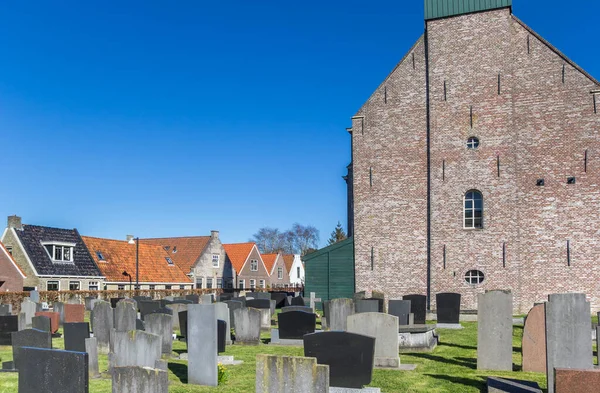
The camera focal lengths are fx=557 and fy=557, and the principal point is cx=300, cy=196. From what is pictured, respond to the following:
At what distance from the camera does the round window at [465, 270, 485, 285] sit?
24578 mm

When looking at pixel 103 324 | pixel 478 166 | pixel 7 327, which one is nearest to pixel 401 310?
pixel 103 324

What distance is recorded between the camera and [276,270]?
6688 centimetres

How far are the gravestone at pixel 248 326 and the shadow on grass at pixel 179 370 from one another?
3.54m

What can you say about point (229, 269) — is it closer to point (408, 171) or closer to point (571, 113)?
point (408, 171)

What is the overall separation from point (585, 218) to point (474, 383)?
52.5ft

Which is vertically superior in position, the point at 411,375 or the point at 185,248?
the point at 185,248

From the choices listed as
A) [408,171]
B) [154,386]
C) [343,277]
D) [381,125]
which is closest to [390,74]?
[381,125]

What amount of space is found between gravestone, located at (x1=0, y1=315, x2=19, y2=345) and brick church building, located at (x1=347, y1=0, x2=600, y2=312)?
15613mm

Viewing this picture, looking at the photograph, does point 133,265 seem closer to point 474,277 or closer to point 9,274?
point 9,274

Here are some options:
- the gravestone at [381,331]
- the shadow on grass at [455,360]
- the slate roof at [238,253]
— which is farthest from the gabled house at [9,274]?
the gravestone at [381,331]

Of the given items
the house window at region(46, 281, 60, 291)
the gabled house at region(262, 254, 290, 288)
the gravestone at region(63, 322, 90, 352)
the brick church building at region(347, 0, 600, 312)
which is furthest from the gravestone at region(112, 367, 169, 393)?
the gabled house at region(262, 254, 290, 288)

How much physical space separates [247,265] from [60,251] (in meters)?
25.0

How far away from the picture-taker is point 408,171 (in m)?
26.3

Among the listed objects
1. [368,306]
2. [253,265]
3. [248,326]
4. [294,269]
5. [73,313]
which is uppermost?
[368,306]
